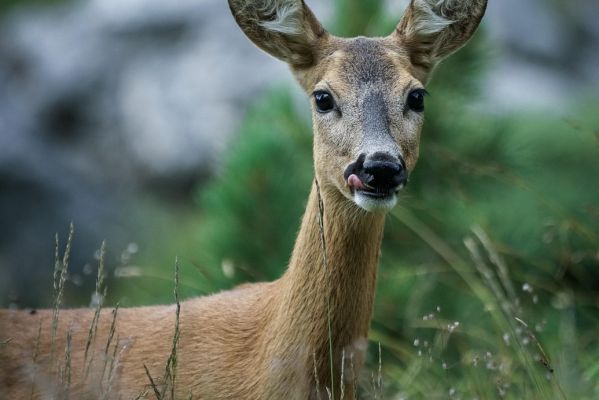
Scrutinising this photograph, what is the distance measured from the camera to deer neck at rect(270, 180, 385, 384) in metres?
4.20

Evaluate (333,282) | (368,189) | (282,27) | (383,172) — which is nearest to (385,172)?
(383,172)

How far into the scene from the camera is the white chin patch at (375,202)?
Answer: 13.1 feet

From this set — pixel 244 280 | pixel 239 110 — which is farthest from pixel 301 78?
pixel 239 110

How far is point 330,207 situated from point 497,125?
3101 mm

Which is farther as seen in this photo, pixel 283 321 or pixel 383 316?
pixel 383 316

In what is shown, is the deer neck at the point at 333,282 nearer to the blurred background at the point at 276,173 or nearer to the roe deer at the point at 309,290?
the roe deer at the point at 309,290

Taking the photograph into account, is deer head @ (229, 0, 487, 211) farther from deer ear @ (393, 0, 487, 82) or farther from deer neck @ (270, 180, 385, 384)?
deer neck @ (270, 180, 385, 384)

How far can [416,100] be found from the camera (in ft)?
14.5

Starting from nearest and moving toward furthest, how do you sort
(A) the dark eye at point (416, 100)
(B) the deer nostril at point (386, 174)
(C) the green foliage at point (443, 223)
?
1. (B) the deer nostril at point (386, 174)
2. (A) the dark eye at point (416, 100)
3. (C) the green foliage at point (443, 223)

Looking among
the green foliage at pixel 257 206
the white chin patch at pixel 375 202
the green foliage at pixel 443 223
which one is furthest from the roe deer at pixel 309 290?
the green foliage at pixel 257 206

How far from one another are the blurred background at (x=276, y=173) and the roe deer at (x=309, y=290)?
527 mm

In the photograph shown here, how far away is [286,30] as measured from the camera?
15.3ft

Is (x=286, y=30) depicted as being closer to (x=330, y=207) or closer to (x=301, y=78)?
Answer: (x=301, y=78)

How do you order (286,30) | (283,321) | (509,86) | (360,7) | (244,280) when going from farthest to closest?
1. (509,86)
2. (360,7)
3. (244,280)
4. (286,30)
5. (283,321)
